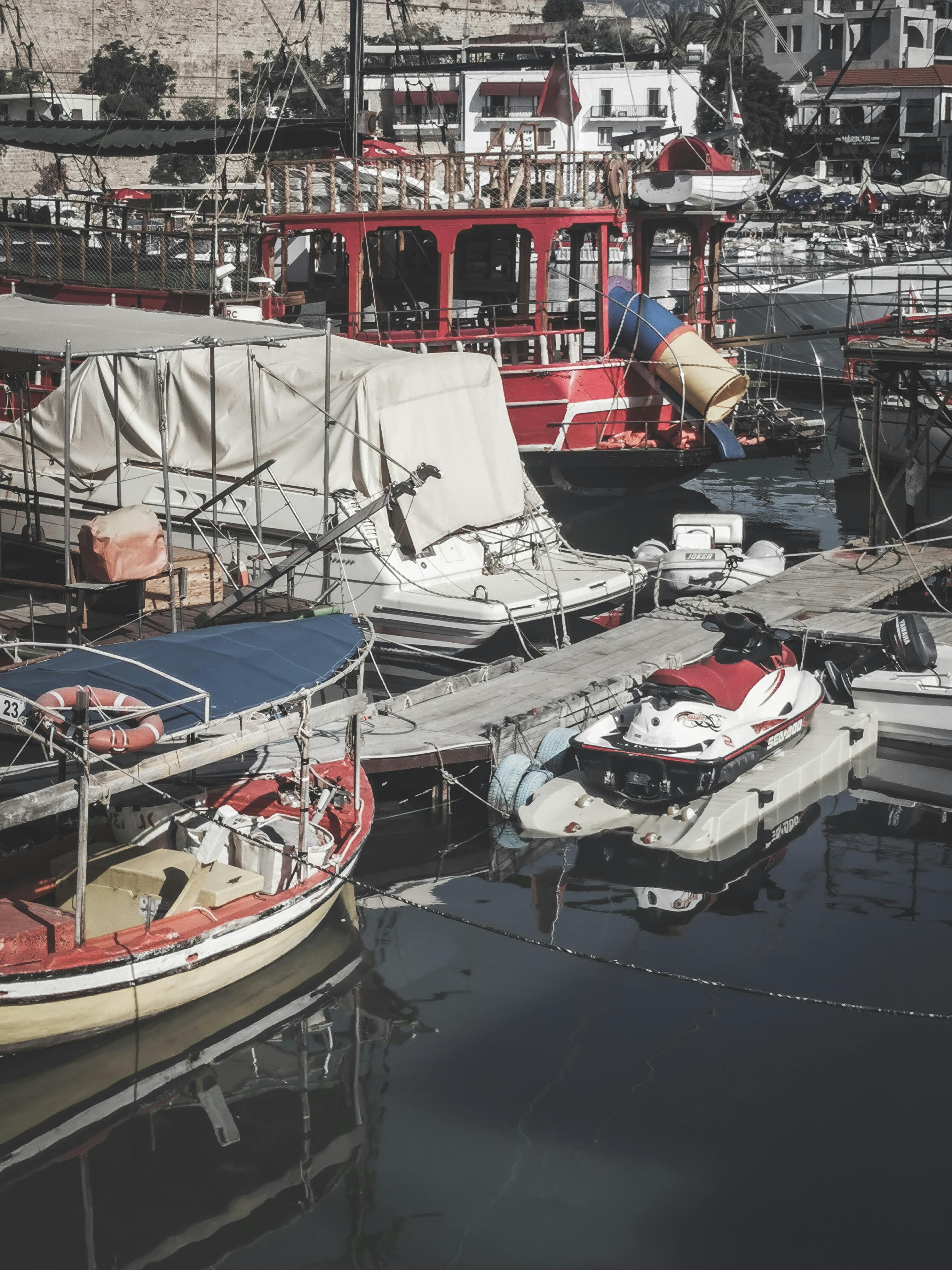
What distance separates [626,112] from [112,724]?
56986 millimetres

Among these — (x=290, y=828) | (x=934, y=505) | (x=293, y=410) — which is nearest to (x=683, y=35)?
(x=934, y=505)

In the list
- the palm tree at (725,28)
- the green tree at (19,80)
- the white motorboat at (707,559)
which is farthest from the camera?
the palm tree at (725,28)

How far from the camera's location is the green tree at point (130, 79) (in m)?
67.1

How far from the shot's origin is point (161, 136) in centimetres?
2866

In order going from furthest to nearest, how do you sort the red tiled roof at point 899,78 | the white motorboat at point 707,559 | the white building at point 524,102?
the red tiled roof at point 899,78 → the white building at point 524,102 → the white motorboat at point 707,559

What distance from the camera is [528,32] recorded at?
7900 cm

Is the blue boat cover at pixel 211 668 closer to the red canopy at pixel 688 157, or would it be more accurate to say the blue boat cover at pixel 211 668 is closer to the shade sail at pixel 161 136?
the red canopy at pixel 688 157

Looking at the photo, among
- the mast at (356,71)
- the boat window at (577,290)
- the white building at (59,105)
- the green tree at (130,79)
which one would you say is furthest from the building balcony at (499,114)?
the green tree at (130,79)

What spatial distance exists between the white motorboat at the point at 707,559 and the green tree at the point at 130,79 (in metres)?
55.6

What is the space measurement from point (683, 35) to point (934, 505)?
197 ft

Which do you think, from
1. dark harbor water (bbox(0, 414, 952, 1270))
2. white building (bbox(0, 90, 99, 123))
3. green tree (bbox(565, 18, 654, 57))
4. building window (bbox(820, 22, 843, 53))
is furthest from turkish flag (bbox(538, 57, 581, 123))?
building window (bbox(820, 22, 843, 53))

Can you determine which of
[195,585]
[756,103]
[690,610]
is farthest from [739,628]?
[756,103]

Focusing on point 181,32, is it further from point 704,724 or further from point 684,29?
point 704,724

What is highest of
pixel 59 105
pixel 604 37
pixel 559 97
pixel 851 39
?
pixel 604 37
